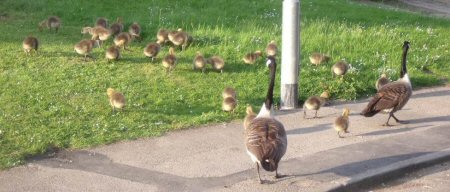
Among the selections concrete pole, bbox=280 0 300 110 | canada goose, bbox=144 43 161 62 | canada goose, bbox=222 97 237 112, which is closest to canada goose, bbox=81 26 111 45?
canada goose, bbox=144 43 161 62

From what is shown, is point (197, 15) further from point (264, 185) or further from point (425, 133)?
point (264, 185)

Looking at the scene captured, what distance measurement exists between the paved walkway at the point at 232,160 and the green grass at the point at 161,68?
Answer: 1.43 ft


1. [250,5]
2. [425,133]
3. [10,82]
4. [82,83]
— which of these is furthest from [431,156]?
[250,5]

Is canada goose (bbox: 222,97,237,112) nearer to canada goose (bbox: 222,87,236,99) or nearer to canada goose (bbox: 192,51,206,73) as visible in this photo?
canada goose (bbox: 222,87,236,99)

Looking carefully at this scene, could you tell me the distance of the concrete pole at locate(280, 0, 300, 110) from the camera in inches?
404

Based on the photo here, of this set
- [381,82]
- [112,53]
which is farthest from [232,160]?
[112,53]

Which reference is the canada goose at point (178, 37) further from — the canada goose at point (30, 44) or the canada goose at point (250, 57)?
the canada goose at point (30, 44)

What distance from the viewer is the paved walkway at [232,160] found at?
7.43 metres

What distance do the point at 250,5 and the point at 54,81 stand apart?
27.2ft

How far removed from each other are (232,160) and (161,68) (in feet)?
14.5

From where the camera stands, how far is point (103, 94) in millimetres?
10766

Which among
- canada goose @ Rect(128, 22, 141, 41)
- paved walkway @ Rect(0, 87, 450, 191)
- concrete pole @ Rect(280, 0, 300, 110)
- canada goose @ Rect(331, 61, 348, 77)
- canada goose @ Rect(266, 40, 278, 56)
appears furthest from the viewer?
canada goose @ Rect(128, 22, 141, 41)

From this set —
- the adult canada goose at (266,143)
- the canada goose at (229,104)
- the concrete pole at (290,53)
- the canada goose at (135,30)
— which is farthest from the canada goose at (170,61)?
the adult canada goose at (266,143)

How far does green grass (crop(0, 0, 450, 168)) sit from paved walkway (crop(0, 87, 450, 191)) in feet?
1.43
